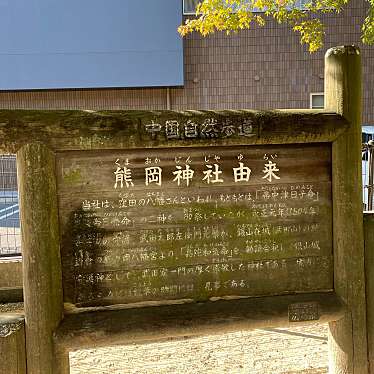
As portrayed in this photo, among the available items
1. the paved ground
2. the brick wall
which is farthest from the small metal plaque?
the brick wall

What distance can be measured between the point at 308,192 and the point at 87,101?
1076 cm

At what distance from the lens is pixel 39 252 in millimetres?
2244

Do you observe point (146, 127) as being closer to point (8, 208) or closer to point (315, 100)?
point (8, 208)

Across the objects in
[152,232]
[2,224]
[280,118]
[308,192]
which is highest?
[280,118]

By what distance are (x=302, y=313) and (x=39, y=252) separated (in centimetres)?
146

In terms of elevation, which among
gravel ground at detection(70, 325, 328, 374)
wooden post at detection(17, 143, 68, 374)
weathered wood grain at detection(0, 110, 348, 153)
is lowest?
Result: gravel ground at detection(70, 325, 328, 374)

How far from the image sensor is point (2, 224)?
7.09 meters

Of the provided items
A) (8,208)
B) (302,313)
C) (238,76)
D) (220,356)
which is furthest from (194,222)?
(238,76)

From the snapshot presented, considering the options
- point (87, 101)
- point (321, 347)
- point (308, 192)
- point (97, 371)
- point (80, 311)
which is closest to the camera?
point (80, 311)

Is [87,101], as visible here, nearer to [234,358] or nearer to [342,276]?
[234,358]

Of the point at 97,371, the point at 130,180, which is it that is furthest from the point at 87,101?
the point at 130,180

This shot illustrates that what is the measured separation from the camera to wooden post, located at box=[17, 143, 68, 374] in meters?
2.22

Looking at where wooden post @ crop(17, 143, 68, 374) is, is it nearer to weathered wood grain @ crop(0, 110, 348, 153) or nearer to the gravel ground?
Answer: weathered wood grain @ crop(0, 110, 348, 153)

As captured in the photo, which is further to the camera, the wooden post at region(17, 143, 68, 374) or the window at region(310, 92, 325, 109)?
the window at region(310, 92, 325, 109)
